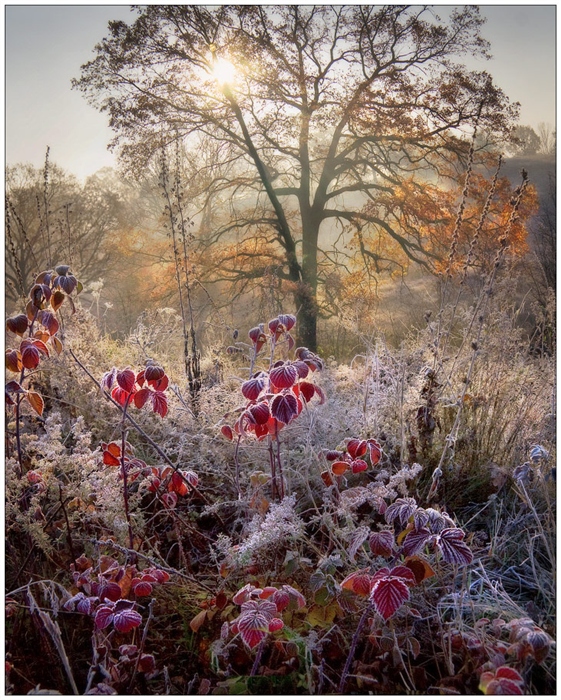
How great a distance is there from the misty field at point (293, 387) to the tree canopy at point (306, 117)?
13 millimetres

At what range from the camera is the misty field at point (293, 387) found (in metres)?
1.15

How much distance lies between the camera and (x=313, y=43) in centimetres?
238

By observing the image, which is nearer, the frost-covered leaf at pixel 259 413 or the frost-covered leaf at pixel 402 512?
the frost-covered leaf at pixel 402 512

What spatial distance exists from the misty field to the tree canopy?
0.04 feet

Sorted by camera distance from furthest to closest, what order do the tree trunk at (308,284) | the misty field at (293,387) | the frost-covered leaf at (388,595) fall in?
the tree trunk at (308,284)
the misty field at (293,387)
the frost-covered leaf at (388,595)

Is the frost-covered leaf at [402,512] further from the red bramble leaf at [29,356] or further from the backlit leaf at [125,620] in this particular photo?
the red bramble leaf at [29,356]

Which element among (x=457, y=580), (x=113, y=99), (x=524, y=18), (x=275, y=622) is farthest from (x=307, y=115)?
(x=275, y=622)

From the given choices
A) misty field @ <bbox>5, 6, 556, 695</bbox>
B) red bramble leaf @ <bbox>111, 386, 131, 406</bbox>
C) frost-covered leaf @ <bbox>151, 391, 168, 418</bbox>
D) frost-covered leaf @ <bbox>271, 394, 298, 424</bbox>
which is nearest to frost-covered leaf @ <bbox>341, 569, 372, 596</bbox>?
misty field @ <bbox>5, 6, 556, 695</bbox>

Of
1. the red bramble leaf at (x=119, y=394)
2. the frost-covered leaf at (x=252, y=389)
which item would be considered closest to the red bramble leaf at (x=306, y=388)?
the frost-covered leaf at (x=252, y=389)

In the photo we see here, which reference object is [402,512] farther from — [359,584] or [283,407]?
[283,407]

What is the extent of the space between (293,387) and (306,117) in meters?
1.92

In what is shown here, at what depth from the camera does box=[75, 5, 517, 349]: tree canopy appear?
231 centimetres

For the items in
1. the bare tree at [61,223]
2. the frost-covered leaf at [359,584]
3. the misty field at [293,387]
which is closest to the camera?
the frost-covered leaf at [359,584]

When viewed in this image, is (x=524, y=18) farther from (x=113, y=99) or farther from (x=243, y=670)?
(x=243, y=670)
